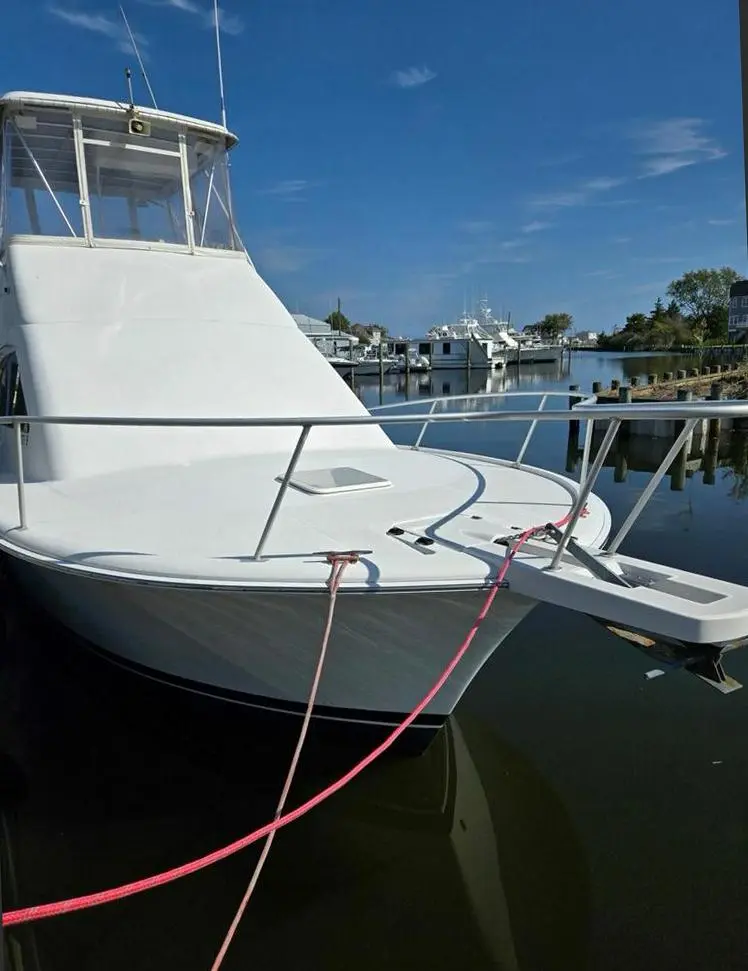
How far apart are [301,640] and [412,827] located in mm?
1412

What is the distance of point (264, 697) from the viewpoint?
408 cm

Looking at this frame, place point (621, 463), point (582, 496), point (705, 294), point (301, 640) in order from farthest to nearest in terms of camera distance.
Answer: point (705, 294), point (621, 463), point (301, 640), point (582, 496)

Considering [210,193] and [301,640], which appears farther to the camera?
[210,193]

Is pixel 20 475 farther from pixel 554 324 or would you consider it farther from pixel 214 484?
pixel 554 324

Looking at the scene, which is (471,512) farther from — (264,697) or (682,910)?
(682,910)

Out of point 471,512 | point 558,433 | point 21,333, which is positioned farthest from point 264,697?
point 558,433

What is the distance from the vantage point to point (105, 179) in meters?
6.84

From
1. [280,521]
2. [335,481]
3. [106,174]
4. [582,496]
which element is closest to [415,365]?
[106,174]

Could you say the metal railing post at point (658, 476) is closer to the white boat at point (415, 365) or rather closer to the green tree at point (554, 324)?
the white boat at point (415, 365)

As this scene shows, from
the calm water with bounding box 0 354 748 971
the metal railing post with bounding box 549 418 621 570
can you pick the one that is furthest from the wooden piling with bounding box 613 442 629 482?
the metal railing post with bounding box 549 418 621 570

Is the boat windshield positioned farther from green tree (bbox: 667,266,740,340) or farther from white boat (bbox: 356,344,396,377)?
green tree (bbox: 667,266,740,340)

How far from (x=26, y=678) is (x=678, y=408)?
17.9ft

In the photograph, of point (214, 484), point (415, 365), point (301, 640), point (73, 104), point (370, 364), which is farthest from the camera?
point (415, 365)

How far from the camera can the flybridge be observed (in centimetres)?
654
